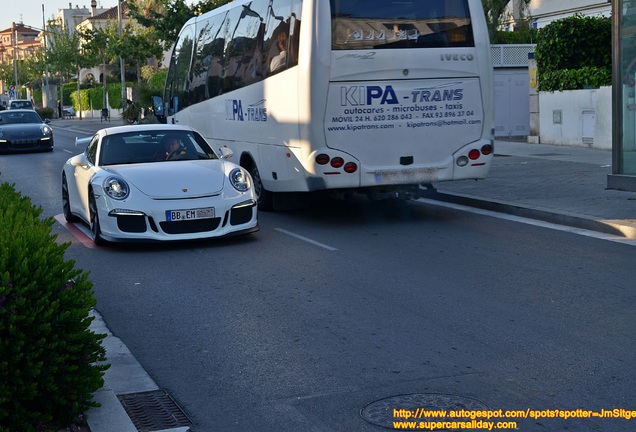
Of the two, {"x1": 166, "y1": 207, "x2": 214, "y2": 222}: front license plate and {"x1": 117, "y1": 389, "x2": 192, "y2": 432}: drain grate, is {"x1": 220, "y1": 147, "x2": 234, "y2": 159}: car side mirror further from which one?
{"x1": 117, "y1": 389, "x2": 192, "y2": 432}: drain grate

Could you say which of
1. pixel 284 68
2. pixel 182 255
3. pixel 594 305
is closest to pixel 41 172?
pixel 284 68

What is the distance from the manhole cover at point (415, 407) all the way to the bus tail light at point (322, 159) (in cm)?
737

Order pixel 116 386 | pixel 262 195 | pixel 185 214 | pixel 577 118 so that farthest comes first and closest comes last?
pixel 577 118
pixel 262 195
pixel 185 214
pixel 116 386

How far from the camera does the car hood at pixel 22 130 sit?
106ft

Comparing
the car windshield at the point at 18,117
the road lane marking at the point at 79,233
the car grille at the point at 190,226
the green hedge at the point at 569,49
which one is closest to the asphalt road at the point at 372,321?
the road lane marking at the point at 79,233

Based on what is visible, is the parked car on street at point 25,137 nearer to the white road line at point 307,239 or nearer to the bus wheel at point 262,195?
the bus wheel at point 262,195

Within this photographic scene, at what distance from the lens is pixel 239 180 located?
472 inches

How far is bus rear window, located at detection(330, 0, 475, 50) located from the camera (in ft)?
42.4

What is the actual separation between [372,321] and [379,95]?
5879mm

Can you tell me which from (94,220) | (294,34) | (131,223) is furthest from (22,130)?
(131,223)

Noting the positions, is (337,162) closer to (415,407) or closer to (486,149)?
(486,149)

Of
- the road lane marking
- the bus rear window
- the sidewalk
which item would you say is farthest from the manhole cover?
the bus rear window

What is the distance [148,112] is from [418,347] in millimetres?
46718

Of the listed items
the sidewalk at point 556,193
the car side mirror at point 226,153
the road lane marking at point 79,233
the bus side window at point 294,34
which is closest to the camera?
the road lane marking at point 79,233
